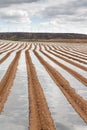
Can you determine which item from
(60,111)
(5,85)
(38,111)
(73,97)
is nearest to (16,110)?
(38,111)

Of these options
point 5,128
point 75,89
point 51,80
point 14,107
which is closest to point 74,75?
point 51,80

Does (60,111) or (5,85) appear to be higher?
(60,111)

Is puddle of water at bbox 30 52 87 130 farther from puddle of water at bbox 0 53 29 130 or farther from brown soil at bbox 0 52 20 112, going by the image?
brown soil at bbox 0 52 20 112

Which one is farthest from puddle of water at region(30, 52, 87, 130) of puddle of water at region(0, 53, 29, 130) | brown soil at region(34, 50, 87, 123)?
puddle of water at region(0, 53, 29, 130)

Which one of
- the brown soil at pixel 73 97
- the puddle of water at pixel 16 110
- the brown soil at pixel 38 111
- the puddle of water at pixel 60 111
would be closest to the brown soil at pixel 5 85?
the puddle of water at pixel 16 110

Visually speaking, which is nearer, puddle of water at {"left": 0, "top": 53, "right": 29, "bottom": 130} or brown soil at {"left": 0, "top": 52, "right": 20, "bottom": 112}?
puddle of water at {"left": 0, "top": 53, "right": 29, "bottom": 130}

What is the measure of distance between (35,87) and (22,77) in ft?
9.16

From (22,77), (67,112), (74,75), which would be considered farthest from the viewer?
(74,75)

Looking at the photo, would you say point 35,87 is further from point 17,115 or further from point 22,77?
point 17,115

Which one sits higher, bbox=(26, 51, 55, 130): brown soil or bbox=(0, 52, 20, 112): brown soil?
bbox=(26, 51, 55, 130): brown soil

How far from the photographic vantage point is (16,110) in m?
8.54

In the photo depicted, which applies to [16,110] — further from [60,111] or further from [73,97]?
[73,97]

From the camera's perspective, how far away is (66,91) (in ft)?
36.9

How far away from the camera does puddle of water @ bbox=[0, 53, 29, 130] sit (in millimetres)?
7246
